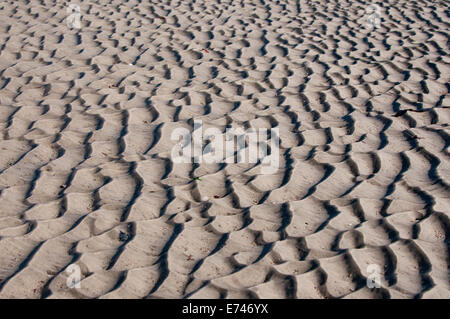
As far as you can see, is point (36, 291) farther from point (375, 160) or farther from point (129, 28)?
point (129, 28)

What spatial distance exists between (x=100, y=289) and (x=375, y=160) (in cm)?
234

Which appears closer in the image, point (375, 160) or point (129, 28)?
point (375, 160)

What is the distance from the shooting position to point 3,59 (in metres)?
6.07

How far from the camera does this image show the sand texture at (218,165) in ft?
10.5

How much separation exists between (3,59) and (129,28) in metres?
1.80

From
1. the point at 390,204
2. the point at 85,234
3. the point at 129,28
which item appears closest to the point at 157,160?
the point at 85,234

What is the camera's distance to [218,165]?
14.1ft

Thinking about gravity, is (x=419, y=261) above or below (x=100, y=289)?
below

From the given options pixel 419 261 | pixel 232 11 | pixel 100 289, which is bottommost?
pixel 232 11

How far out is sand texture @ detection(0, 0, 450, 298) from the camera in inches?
126

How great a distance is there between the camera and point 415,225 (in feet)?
11.8
